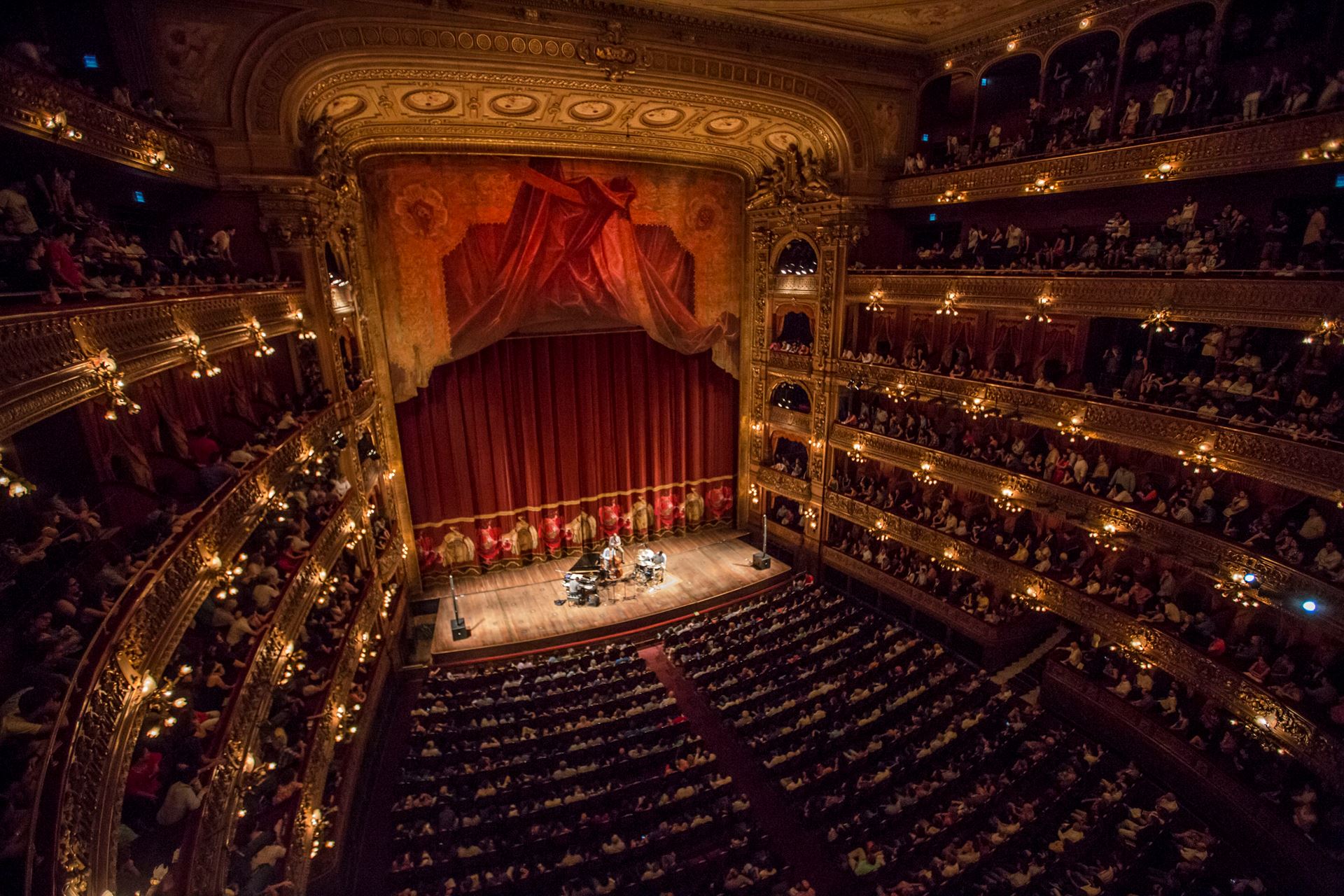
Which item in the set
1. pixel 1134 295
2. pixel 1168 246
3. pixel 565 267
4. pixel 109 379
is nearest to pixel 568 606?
pixel 565 267

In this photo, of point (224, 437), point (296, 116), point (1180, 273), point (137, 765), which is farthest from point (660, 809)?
point (296, 116)

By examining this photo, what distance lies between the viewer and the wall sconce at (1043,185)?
1216 cm

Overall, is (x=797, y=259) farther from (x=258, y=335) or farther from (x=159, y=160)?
(x=159, y=160)

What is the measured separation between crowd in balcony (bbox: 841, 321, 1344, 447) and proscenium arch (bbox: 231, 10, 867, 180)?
714cm

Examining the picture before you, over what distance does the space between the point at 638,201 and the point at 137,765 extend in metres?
15.2

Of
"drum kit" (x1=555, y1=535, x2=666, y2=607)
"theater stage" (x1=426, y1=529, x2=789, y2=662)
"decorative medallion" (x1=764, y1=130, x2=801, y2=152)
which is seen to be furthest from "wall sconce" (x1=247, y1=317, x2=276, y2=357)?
"decorative medallion" (x1=764, y1=130, x2=801, y2=152)

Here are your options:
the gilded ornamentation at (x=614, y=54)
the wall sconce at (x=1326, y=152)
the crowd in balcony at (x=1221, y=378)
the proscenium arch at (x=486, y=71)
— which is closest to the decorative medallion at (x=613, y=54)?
the gilded ornamentation at (x=614, y=54)

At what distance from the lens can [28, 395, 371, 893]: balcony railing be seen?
411 cm

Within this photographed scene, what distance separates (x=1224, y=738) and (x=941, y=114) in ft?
46.7

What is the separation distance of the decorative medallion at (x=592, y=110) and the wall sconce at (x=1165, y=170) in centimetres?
1028

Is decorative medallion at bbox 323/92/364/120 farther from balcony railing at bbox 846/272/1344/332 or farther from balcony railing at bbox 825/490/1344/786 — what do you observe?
balcony railing at bbox 825/490/1344/786

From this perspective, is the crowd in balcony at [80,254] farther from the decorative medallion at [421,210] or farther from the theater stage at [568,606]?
the theater stage at [568,606]

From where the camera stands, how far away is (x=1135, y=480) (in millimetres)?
12289

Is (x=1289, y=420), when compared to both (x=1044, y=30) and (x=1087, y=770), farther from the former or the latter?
(x=1044, y=30)
